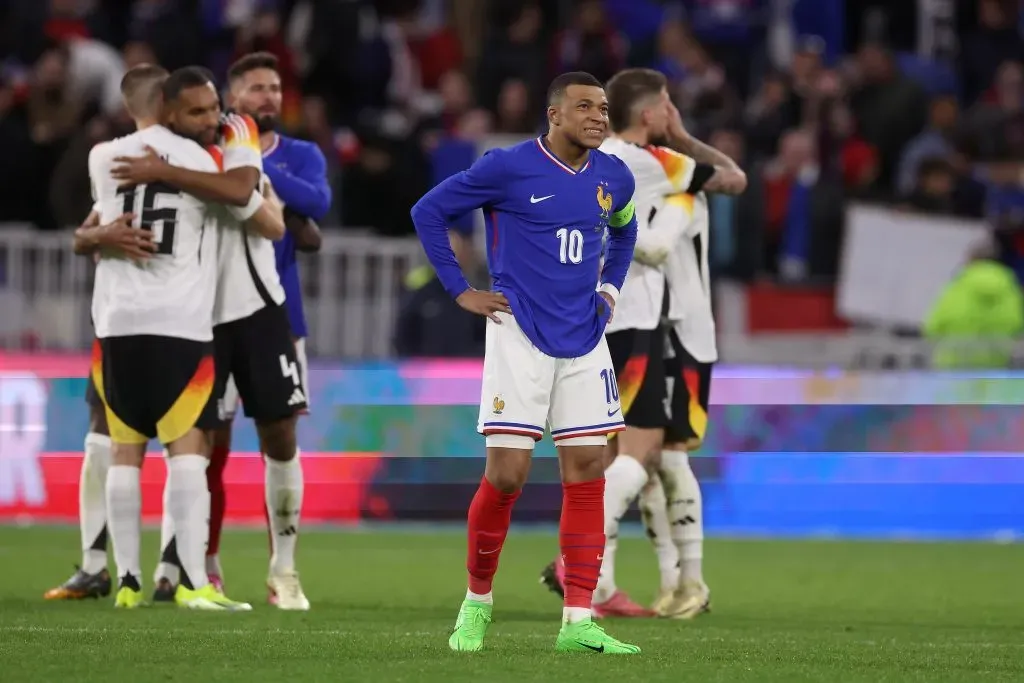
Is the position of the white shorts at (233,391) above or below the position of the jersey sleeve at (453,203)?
below

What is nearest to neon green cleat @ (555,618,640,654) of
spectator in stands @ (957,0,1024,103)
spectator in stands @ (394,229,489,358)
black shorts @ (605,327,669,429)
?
black shorts @ (605,327,669,429)

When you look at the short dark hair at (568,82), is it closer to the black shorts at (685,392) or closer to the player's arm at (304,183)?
the black shorts at (685,392)

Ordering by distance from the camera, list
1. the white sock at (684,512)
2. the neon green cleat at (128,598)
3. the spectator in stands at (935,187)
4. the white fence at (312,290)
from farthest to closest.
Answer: the spectator in stands at (935,187), the white fence at (312,290), the white sock at (684,512), the neon green cleat at (128,598)

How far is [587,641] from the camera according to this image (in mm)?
7621

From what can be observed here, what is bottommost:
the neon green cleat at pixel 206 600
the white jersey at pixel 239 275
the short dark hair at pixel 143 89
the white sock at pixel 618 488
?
the neon green cleat at pixel 206 600

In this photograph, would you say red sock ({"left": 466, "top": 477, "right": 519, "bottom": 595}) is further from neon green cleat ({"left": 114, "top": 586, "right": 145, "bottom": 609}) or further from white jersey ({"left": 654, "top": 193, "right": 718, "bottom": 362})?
white jersey ({"left": 654, "top": 193, "right": 718, "bottom": 362})

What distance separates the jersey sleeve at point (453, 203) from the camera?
783cm

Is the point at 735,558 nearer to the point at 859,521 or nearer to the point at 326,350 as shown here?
the point at 859,521

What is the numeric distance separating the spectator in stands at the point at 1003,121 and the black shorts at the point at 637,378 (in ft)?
31.9

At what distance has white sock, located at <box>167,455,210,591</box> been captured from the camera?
9.50 meters

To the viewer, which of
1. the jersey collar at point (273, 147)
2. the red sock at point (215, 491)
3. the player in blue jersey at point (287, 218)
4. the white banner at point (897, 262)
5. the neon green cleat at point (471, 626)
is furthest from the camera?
the white banner at point (897, 262)

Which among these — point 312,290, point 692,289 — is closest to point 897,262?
point 312,290

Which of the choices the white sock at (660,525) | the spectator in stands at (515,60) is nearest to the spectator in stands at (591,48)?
the spectator in stands at (515,60)

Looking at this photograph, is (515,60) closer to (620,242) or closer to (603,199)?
(620,242)
